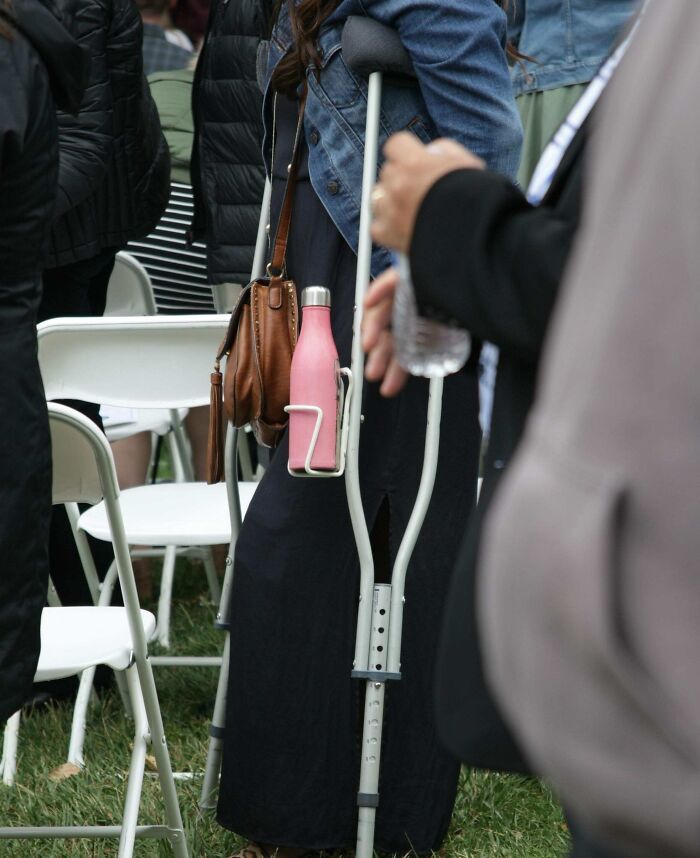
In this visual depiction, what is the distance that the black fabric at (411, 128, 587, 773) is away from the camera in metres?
0.95

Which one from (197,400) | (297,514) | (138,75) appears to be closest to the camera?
(297,514)

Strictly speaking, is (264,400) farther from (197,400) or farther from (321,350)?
(197,400)

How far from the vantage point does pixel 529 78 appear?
309cm

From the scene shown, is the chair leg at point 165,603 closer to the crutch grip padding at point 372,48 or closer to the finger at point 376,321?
the crutch grip padding at point 372,48

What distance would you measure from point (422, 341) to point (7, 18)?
→ 2.83 ft

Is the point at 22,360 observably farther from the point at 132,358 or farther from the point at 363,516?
the point at 132,358

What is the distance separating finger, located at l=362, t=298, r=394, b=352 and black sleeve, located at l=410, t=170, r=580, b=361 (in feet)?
0.44

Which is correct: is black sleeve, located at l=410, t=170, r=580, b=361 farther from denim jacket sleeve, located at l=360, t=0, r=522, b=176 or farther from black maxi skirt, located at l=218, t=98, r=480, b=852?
black maxi skirt, located at l=218, t=98, r=480, b=852

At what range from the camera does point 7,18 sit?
1.72 metres

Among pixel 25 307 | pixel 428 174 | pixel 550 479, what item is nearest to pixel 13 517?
pixel 25 307

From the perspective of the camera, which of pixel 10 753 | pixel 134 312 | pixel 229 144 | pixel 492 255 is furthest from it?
pixel 134 312

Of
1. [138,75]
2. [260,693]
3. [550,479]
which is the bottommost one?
[260,693]

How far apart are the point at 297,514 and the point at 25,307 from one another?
821mm

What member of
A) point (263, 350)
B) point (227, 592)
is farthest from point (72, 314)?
point (263, 350)
